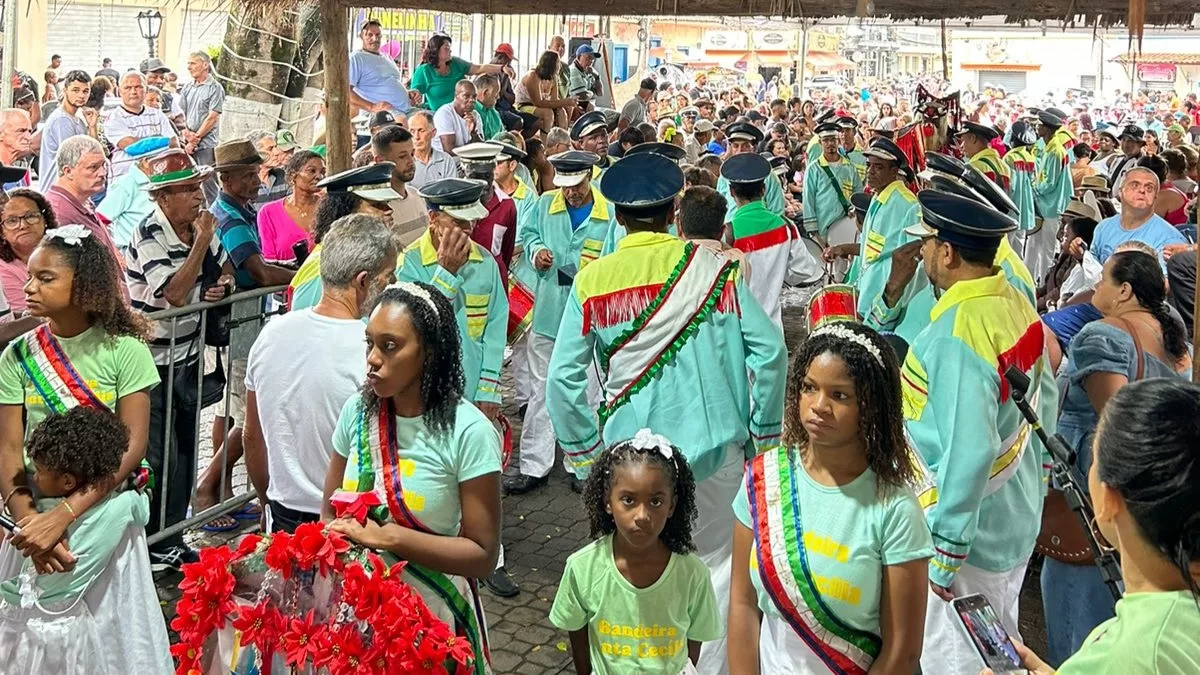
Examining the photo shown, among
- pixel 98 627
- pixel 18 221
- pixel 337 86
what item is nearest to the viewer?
pixel 98 627

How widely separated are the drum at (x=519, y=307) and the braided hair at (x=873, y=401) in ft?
16.6

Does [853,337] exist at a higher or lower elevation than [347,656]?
higher

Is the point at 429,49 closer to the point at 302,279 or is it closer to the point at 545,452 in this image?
the point at 545,452

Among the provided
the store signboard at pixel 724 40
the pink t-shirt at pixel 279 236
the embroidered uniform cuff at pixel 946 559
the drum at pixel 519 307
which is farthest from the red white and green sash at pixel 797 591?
the store signboard at pixel 724 40

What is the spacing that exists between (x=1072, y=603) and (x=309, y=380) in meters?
2.81

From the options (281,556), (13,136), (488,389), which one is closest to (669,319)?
(488,389)

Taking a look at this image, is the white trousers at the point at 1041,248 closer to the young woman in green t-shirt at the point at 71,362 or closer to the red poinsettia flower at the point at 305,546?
the young woman in green t-shirt at the point at 71,362

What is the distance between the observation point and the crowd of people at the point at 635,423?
3107 mm

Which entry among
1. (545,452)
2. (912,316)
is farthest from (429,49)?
(912,316)

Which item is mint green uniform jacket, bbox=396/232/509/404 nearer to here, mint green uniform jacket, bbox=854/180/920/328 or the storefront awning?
mint green uniform jacket, bbox=854/180/920/328

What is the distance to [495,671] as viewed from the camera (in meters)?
5.18

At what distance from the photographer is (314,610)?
10.7 ft

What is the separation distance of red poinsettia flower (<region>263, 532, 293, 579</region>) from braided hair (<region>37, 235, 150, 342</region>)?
1.43 meters

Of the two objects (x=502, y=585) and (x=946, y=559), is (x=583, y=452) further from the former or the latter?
(x=502, y=585)
